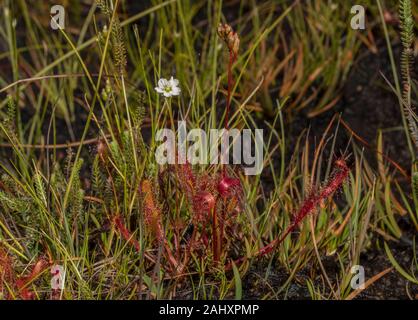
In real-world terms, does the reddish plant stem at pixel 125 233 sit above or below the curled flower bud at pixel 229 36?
below

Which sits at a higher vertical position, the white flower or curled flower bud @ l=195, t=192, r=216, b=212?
the white flower

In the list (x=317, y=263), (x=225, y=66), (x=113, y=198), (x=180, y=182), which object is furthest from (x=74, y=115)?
(x=317, y=263)

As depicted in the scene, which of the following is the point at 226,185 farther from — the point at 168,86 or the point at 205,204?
the point at 168,86

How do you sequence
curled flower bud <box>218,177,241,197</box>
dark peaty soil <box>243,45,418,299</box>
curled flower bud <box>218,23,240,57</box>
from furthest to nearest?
dark peaty soil <box>243,45,418,299</box>
curled flower bud <box>218,177,241,197</box>
curled flower bud <box>218,23,240,57</box>

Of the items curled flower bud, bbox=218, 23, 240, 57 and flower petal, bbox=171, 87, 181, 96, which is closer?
curled flower bud, bbox=218, 23, 240, 57

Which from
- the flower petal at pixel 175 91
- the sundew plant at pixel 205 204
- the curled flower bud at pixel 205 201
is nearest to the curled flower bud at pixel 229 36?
the sundew plant at pixel 205 204

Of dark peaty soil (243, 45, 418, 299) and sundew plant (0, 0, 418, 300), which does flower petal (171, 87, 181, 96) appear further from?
dark peaty soil (243, 45, 418, 299)

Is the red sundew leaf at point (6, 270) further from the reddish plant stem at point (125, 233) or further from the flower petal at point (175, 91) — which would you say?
the flower petal at point (175, 91)

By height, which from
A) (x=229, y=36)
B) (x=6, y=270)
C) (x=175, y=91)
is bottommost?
(x=6, y=270)

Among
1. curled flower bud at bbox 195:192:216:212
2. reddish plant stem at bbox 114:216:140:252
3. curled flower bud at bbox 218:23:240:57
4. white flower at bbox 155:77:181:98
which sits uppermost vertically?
curled flower bud at bbox 218:23:240:57

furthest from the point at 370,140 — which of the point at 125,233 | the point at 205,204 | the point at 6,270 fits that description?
the point at 6,270

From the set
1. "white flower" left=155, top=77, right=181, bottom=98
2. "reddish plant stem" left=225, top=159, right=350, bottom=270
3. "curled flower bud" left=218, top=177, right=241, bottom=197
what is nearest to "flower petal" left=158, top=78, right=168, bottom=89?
"white flower" left=155, top=77, right=181, bottom=98
